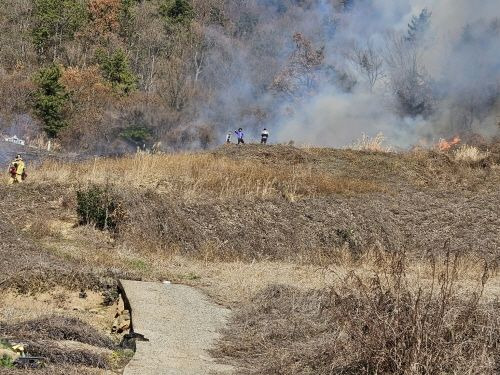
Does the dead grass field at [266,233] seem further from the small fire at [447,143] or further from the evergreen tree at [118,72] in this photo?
the evergreen tree at [118,72]

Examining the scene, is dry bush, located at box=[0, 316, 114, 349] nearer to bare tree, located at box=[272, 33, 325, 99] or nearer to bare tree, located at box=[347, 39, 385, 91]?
bare tree, located at box=[347, 39, 385, 91]

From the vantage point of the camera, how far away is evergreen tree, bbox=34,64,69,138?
3403 centimetres

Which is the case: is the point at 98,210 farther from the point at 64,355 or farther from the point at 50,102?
the point at 50,102

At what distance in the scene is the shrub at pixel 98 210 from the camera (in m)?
13.9

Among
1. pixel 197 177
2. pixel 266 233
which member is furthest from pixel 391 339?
pixel 197 177

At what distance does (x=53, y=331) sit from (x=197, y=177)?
35.4ft

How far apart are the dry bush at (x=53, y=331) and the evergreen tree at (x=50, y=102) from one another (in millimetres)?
28785

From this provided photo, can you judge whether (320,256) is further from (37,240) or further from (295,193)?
(37,240)

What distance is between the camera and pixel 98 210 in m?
13.9

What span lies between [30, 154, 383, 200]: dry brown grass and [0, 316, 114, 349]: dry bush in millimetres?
8818

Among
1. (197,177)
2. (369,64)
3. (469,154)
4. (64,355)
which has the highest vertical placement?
(369,64)

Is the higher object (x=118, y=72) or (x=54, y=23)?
(x=54, y=23)

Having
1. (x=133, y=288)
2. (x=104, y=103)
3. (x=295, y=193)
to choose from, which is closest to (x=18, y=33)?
(x=104, y=103)

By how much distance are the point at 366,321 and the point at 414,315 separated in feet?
1.15
